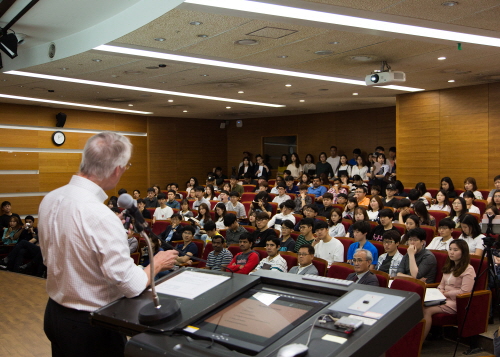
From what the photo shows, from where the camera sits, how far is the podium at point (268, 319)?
1136 mm

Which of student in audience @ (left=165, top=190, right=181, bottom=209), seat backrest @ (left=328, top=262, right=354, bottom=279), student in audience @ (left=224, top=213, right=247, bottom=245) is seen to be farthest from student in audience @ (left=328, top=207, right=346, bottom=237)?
student in audience @ (left=165, top=190, right=181, bottom=209)

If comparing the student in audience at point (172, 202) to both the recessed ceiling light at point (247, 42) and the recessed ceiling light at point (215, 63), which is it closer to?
the recessed ceiling light at point (215, 63)

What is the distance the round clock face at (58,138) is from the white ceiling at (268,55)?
5.61 feet

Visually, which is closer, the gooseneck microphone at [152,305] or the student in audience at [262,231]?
the gooseneck microphone at [152,305]

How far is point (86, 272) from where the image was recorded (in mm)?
1468

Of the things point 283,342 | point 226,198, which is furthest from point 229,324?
point 226,198

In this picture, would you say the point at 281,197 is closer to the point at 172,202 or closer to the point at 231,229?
the point at 172,202

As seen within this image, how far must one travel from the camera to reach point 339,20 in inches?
183

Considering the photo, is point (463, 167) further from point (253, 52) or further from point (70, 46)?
point (70, 46)

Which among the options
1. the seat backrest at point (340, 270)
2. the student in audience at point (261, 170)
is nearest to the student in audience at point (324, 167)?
the student in audience at point (261, 170)

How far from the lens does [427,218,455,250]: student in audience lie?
195 inches

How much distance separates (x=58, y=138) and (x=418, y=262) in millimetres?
9699

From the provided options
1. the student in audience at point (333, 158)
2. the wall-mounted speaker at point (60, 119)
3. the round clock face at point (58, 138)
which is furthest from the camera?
the student in audience at point (333, 158)

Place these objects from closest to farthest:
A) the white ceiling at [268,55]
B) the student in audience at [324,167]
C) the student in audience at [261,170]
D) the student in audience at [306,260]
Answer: the student in audience at [306,260]
the white ceiling at [268,55]
the student in audience at [324,167]
the student in audience at [261,170]
